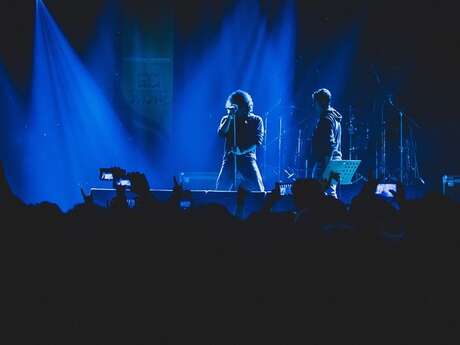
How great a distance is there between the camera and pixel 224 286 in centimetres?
182

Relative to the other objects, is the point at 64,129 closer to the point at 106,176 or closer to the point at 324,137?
the point at 324,137

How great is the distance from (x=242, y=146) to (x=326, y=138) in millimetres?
1239

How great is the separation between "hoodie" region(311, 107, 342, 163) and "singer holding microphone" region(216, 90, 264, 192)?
0.84 metres

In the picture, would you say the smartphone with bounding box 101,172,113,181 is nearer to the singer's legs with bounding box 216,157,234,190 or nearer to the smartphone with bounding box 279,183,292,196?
the smartphone with bounding box 279,183,292,196

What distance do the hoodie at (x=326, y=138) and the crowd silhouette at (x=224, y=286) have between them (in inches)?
196

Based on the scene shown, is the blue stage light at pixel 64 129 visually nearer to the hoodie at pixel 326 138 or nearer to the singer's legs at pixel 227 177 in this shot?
the singer's legs at pixel 227 177

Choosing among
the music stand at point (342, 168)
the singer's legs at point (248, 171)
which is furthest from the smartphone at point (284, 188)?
the singer's legs at point (248, 171)

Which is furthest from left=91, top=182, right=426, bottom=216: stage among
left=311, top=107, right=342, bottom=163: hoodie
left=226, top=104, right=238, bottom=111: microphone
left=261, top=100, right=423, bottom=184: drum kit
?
left=261, top=100, right=423, bottom=184: drum kit

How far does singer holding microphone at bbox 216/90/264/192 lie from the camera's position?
687cm

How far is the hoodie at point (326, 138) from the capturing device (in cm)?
689

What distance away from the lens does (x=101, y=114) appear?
38.1 ft

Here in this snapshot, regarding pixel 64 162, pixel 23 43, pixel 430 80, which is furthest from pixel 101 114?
pixel 430 80

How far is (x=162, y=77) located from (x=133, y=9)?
1.75 metres

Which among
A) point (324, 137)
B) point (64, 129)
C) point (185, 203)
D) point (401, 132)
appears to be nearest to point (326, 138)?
point (324, 137)
